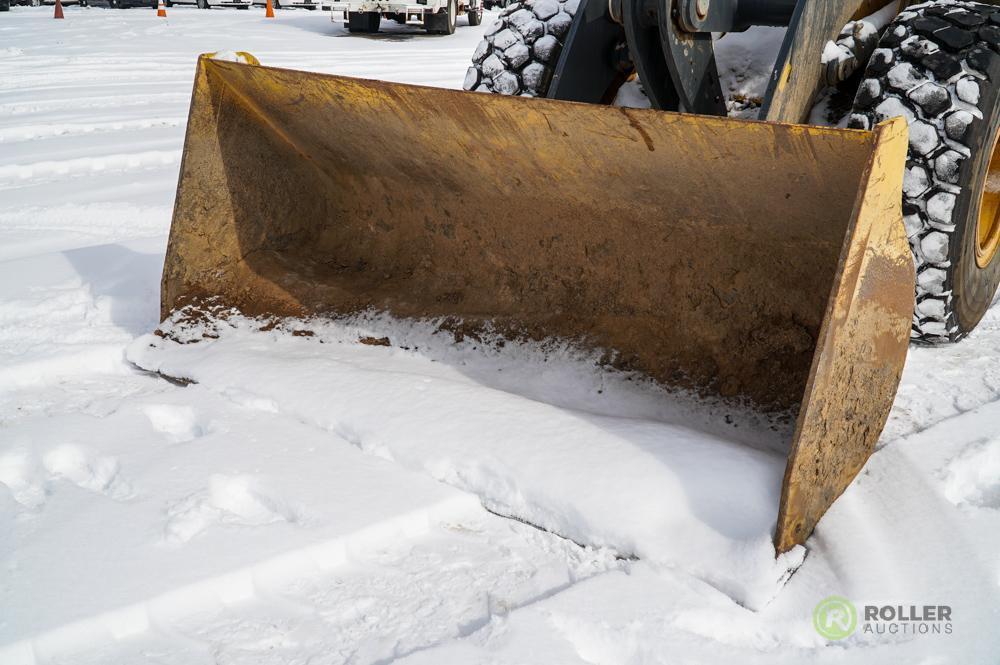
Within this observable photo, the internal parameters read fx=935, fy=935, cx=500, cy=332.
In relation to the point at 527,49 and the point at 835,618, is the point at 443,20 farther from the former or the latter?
the point at 835,618

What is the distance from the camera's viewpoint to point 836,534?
177cm

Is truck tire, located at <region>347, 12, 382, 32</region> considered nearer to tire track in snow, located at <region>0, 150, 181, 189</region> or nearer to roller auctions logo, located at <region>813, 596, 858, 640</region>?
tire track in snow, located at <region>0, 150, 181, 189</region>

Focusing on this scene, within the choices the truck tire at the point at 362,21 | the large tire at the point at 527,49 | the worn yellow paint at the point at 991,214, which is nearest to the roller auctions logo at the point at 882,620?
the worn yellow paint at the point at 991,214

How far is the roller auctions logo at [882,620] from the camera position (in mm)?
1523

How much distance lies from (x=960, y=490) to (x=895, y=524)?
0.24 m

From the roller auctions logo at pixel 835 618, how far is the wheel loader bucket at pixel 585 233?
0.13m

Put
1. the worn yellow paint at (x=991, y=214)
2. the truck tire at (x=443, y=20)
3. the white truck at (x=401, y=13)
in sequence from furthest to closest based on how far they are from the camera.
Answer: the truck tire at (x=443, y=20) → the white truck at (x=401, y=13) → the worn yellow paint at (x=991, y=214)

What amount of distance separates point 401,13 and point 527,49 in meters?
10.2

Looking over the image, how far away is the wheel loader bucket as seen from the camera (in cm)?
173

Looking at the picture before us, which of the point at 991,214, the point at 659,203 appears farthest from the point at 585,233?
the point at 991,214

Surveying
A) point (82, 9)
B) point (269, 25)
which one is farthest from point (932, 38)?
point (82, 9)

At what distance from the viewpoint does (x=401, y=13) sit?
12.5 meters

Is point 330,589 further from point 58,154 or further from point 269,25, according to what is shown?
point 269,25

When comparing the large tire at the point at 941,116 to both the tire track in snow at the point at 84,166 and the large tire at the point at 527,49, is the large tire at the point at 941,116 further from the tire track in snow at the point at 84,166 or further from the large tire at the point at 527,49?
the tire track in snow at the point at 84,166
